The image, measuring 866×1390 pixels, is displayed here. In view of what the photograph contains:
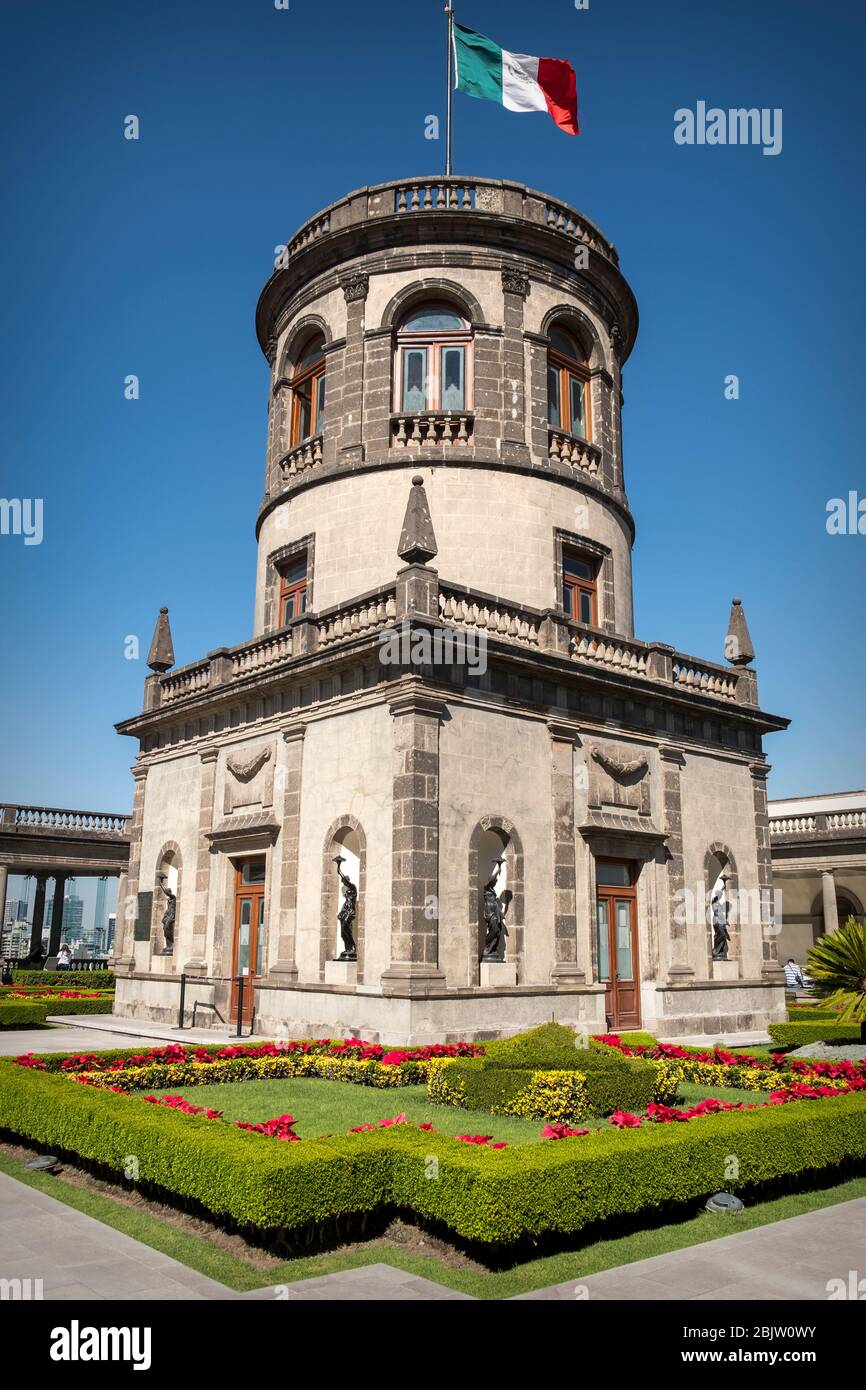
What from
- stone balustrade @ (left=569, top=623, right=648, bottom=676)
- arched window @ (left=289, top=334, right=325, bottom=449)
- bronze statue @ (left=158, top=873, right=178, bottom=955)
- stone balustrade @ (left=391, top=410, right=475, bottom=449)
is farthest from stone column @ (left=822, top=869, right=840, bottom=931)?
arched window @ (left=289, top=334, right=325, bottom=449)

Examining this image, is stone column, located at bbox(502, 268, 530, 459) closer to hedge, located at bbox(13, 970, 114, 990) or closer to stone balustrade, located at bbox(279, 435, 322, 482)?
stone balustrade, located at bbox(279, 435, 322, 482)

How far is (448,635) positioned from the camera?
19.9 metres

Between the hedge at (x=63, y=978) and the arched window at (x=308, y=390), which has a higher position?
the arched window at (x=308, y=390)

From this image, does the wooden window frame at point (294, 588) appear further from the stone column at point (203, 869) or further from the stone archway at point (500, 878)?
the stone archway at point (500, 878)

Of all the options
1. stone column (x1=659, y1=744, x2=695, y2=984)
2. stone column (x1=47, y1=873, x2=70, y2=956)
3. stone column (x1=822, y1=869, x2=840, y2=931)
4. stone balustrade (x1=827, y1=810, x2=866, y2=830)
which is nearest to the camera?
stone column (x1=659, y1=744, x2=695, y2=984)

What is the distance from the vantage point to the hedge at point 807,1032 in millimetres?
20914

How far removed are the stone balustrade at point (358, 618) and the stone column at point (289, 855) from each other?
206 centimetres

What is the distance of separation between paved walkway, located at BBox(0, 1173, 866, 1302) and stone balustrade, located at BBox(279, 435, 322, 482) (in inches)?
801

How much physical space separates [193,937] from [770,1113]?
17.0 m

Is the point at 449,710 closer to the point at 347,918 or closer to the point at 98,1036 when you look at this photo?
the point at 347,918

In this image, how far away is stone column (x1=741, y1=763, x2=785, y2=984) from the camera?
87.7ft

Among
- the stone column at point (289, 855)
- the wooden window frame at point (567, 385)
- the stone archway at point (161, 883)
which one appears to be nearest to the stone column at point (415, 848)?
the stone column at point (289, 855)
